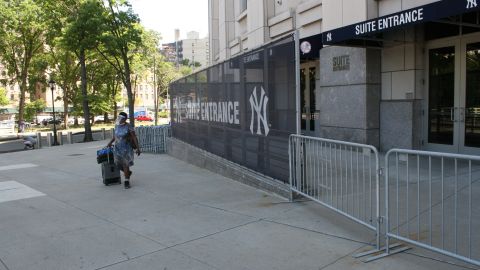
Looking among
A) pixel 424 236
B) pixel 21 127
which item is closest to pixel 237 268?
pixel 424 236

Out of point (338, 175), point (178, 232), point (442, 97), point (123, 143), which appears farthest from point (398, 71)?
point (178, 232)

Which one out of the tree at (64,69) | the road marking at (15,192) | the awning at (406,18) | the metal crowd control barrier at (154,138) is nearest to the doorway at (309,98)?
the metal crowd control barrier at (154,138)

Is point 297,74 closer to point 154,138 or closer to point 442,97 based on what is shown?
point 442,97

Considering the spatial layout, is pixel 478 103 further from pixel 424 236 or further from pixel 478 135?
pixel 424 236

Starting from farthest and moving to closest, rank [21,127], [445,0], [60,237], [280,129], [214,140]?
1. [21,127]
2. [214,140]
3. [445,0]
4. [280,129]
5. [60,237]

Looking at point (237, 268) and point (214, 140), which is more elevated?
point (214, 140)

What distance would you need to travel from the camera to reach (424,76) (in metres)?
11.3

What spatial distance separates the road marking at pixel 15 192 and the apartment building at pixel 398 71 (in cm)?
548

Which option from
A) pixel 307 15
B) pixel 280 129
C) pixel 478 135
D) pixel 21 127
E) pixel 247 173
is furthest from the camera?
pixel 21 127

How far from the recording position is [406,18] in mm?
8852

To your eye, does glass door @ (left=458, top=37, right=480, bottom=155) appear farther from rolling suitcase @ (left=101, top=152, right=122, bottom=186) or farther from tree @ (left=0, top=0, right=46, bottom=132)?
tree @ (left=0, top=0, right=46, bottom=132)

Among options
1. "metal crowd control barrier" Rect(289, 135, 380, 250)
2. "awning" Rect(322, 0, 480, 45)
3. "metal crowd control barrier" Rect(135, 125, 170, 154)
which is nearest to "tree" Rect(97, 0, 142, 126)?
"metal crowd control barrier" Rect(135, 125, 170, 154)

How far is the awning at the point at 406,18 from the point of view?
7762mm

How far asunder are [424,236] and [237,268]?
219 cm
